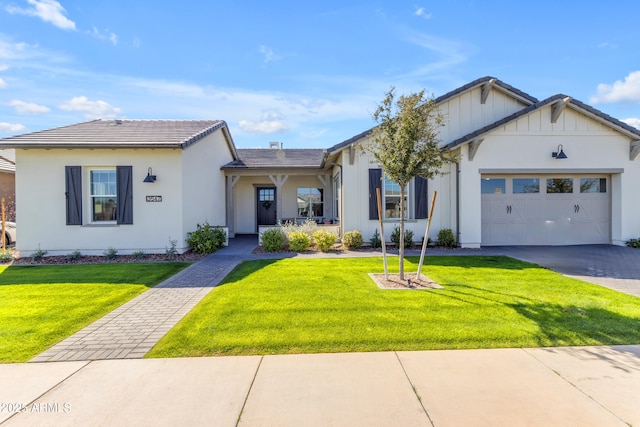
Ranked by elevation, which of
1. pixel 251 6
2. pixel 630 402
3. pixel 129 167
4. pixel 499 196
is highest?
pixel 251 6

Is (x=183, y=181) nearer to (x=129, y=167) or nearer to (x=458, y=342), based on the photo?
(x=129, y=167)

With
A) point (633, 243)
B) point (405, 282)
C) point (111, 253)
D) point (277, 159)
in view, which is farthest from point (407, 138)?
point (277, 159)

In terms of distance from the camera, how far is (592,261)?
899 centimetres

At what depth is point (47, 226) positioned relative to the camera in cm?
1012

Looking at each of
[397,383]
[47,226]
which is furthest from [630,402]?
[47,226]

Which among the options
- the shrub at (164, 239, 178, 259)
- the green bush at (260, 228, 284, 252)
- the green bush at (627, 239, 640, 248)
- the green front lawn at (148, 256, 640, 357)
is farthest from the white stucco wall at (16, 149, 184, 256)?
the green bush at (627, 239, 640, 248)

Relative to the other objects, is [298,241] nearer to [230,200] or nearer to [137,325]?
[230,200]

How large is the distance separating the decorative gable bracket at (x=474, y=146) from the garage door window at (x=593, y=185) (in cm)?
434

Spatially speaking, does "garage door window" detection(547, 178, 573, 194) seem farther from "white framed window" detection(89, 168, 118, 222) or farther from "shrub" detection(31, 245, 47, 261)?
"shrub" detection(31, 245, 47, 261)

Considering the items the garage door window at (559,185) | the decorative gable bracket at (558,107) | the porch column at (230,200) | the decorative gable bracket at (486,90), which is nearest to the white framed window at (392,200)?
the decorative gable bracket at (486,90)

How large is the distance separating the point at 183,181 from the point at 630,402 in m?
10.8

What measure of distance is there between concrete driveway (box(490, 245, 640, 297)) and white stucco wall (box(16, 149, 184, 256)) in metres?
10.9

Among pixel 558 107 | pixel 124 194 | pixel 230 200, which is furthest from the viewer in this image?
pixel 230 200

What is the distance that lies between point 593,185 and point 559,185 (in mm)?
1237
